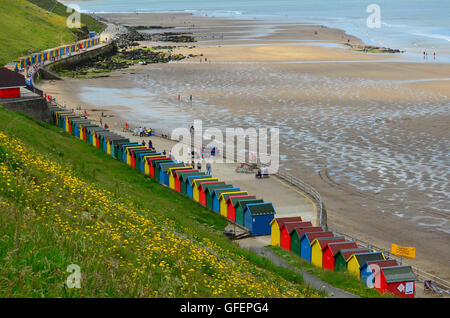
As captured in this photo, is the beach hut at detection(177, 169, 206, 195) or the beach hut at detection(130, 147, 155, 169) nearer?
the beach hut at detection(177, 169, 206, 195)

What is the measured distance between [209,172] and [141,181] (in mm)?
4515

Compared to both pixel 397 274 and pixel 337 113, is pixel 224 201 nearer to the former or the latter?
pixel 397 274

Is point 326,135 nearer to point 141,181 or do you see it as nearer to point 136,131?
point 136,131

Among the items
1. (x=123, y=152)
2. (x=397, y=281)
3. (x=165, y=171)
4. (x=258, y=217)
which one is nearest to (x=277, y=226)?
(x=258, y=217)

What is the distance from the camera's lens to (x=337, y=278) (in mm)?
20859

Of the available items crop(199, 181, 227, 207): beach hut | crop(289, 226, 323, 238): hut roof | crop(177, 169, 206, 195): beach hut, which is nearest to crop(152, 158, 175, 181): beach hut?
crop(177, 169, 206, 195): beach hut

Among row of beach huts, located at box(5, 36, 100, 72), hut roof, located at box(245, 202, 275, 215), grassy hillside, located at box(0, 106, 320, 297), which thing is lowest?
hut roof, located at box(245, 202, 275, 215)

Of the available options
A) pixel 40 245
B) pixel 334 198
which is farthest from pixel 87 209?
pixel 334 198

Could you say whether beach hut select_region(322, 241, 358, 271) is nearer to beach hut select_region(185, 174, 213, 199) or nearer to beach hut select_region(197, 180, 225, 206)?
beach hut select_region(197, 180, 225, 206)

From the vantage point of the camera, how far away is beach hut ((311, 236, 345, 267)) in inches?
909

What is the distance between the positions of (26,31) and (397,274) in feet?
318

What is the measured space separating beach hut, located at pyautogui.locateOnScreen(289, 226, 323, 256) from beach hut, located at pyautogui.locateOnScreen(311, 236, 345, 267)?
84cm

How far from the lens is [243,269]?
17.5 m

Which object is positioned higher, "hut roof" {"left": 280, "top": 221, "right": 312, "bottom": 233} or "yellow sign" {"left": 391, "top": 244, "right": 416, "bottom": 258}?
"hut roof" {"left": 280, "top": 221, "right": 312, "bottom": 233}
